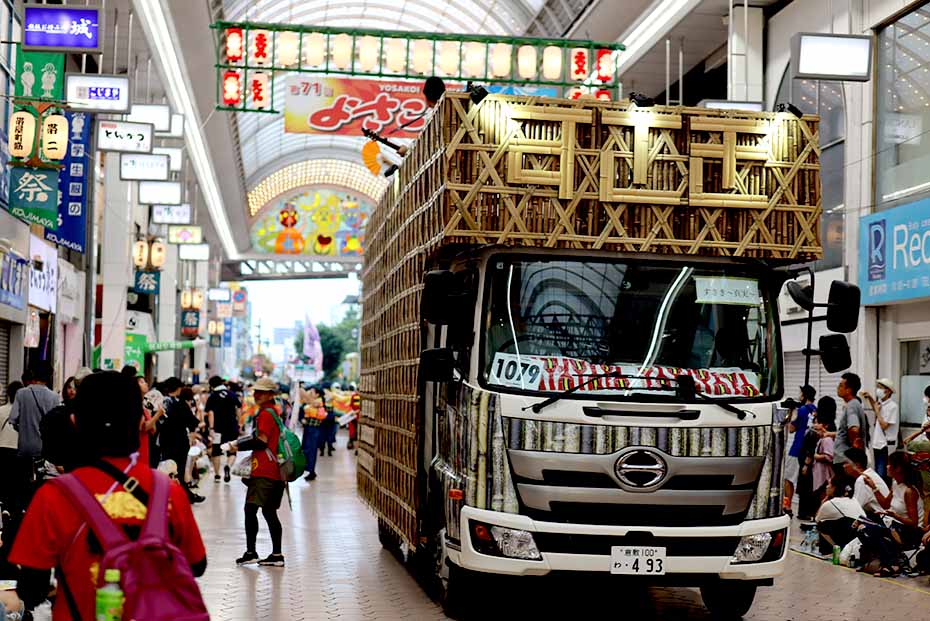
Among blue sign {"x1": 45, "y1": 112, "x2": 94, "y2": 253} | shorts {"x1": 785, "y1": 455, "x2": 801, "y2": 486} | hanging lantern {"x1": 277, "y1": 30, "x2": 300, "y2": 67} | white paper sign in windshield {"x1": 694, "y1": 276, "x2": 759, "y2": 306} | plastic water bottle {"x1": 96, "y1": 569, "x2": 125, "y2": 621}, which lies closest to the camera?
plastic water bottle {"x1": 96, "y1": 569, "x2": 125, "y2": 621}

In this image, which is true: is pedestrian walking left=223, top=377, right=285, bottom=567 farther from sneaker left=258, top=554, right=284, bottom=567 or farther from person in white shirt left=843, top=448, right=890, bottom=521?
person in white shirt left=843, top=448, right=890, bottom=521

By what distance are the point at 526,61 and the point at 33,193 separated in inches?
334

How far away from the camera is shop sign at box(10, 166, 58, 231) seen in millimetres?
19219

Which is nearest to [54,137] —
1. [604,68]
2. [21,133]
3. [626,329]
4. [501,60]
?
[21,133]

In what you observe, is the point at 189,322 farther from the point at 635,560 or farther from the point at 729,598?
the point at 635,560

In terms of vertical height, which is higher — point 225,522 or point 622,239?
point 622,239

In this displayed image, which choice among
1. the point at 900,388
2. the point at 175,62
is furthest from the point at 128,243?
the point at 900,388

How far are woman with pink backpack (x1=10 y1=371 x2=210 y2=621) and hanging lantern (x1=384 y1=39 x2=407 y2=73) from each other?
1805 centimetres

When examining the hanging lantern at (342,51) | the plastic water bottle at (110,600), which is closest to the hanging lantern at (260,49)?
the hanging lantern at (342,51)

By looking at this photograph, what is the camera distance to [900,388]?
1731cm

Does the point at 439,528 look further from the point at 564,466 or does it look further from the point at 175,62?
the point at 175,62

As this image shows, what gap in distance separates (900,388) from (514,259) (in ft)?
34.5

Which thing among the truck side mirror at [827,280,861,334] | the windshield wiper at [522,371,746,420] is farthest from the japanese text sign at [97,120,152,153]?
the truck side mirror at [827,280,861,334]

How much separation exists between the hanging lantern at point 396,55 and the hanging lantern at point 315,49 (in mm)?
1086
